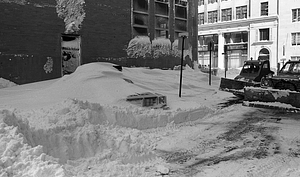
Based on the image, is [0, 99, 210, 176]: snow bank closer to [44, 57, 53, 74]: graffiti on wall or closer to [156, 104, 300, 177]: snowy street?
[156, 104, 300, 177]: snowy street

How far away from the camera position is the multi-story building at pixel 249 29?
1672 inches

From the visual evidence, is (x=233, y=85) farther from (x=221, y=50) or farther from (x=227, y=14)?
(x=227, y=14)

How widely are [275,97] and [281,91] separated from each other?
312 millimetres

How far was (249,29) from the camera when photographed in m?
46.7

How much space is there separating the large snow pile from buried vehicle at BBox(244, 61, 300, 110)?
2.03 m

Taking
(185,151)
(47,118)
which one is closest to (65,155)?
(47,118)

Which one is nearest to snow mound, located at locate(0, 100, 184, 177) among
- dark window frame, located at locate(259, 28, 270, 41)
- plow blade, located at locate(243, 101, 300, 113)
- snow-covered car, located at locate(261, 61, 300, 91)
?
plow blade, located at locate(243, 101, 300, 113)

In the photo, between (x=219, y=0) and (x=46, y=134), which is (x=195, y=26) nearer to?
(x=46, y=134)

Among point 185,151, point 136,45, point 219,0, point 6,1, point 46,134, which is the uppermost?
point 219,0

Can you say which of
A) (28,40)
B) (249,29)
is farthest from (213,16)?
(28,40)

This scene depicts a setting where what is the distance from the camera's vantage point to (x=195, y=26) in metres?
24.7

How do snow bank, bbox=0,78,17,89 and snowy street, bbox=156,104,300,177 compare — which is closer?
snowy street, bbox=156,104,300,177

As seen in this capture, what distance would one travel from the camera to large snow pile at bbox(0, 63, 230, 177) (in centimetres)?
476

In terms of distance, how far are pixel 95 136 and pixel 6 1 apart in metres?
10.6
